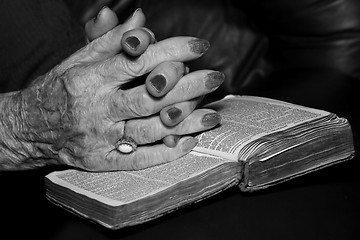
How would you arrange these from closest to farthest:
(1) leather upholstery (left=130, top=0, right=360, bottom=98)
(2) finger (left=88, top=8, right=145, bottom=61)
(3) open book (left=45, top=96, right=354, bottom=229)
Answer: (3) open book (left=45, top=96, right=354, bottom=229)
(2) finger (left=88, top=8, right=145, bottom=61)
(1) leather upholstery (left=130, top=0, right=360, bottom=98)

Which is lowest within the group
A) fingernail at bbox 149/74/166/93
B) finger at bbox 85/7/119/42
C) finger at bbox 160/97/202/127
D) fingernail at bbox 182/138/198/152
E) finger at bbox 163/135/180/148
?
fingernail at bbox 182/138/198/152

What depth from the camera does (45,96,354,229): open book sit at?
78cm

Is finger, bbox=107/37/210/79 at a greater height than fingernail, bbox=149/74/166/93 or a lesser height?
greater

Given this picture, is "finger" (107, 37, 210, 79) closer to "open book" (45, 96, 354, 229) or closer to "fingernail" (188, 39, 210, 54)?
"fingernail" (188, 39, 210, 54)

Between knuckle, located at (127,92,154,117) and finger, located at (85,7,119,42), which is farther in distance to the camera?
finger, located at (85,7,119,42)

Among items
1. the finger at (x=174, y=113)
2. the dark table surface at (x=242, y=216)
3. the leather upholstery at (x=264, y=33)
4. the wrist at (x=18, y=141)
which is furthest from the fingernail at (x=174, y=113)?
the leather upholstery at (x=264, y=33)

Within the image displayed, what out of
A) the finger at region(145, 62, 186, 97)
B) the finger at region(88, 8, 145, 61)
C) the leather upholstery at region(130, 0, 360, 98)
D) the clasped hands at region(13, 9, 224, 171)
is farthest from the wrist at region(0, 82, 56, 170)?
the leather upholstery at region(130, 0, 360, 98)

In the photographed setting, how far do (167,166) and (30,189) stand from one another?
264 mm

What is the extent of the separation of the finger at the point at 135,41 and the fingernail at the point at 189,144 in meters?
0.14

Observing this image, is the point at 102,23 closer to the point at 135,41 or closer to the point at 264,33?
the point at 135,41

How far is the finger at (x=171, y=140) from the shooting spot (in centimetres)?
87

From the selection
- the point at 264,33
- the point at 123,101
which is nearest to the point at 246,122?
the point at 123,101

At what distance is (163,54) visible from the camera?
0.84 m

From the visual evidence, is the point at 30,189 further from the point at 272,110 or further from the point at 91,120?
the point at 272,110
